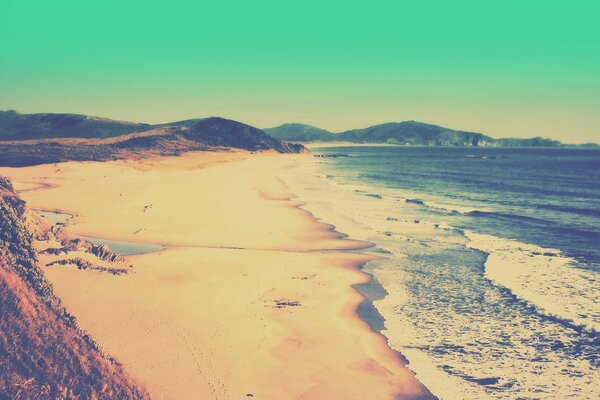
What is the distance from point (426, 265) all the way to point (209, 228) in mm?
13011

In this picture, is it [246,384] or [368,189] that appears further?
[368,189]

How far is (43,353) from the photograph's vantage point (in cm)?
667

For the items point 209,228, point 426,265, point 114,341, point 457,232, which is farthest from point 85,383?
point 457,232

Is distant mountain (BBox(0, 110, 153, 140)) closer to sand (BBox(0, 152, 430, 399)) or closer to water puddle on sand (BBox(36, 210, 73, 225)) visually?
water puddle on sand (BBox(36, 210, 73, 225))

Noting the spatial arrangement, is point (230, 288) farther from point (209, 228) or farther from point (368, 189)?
point (368, 189)

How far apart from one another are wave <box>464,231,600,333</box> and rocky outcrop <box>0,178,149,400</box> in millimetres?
13461

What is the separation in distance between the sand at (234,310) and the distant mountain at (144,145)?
134ft

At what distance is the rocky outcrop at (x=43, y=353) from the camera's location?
20.5ft

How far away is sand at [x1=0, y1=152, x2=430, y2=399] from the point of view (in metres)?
10.8

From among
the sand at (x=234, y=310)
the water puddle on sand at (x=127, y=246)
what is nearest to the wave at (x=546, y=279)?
the sand at (x=234, y=310)

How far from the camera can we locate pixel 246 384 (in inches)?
413

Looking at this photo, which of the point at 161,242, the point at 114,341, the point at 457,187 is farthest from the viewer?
the point at 457,187

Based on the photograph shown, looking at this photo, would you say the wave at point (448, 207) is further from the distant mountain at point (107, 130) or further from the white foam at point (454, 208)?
the distant mountain at point (107, 130)

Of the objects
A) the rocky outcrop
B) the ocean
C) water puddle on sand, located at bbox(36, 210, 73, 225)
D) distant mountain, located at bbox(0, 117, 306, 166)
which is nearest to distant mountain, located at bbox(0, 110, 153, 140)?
distant mountain, located at bbox(0, 117, 306, 166)
